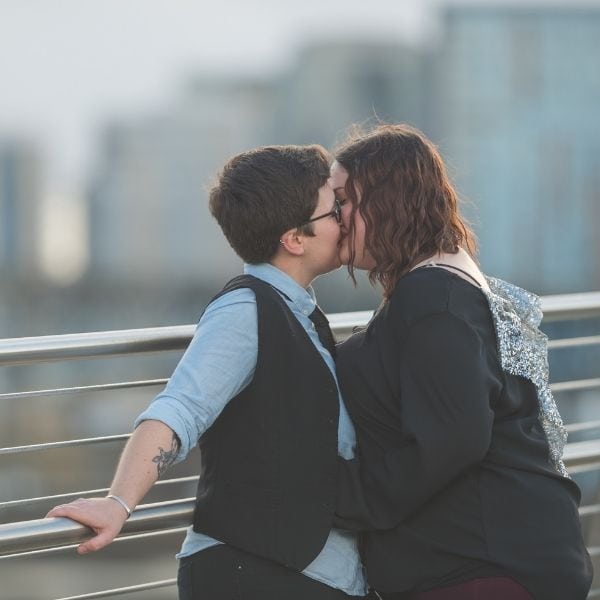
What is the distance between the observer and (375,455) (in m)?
2.07

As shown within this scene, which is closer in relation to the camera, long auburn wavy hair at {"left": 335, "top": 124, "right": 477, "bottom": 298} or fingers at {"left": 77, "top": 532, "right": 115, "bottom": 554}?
fingers at {"left": 77, "top": 532, "right": 115, "bottom": 554}

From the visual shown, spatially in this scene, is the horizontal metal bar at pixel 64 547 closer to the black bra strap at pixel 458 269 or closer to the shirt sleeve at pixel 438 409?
the shirt sleeve at pixel 438 409

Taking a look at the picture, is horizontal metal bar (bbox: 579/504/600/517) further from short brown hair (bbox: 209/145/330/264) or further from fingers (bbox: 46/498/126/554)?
fingers (bbox: 46/498/126/554)

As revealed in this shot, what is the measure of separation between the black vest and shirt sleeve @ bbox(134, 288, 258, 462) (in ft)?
0.08

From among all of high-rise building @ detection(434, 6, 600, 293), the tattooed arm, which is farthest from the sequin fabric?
high-rise building @ detection(434, 6, 600, 293)

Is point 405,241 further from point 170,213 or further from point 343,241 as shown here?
point 170,213

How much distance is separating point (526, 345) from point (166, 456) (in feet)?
2.26

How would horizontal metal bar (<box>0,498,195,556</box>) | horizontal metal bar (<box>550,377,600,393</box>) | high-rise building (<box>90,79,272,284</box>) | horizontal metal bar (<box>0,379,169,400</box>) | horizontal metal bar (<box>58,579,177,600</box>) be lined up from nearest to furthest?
horizontal metal bar (<box>0,498,195,556</box>) < horizontal metal bar (<box>0,379,169,400</box>) < horizontal metal bar (<box>58,579,177,600</box>) < horizontal metal bar (<box>550,377,600,393</box>) < high-rise building (<box>90,79,272,284</box>)

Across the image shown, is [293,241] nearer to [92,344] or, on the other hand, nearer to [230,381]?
[230,381]

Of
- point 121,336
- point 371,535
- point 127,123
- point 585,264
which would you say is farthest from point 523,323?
point 127,123

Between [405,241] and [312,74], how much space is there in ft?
250

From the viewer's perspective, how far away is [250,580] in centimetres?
208

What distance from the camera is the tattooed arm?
1.96 metres

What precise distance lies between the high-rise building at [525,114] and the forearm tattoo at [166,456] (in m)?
69.2
